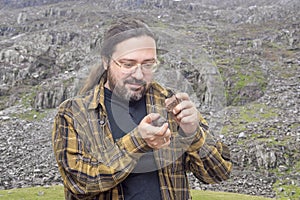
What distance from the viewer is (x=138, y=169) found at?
3.22 metres

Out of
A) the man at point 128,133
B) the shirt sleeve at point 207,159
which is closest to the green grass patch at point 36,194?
the shirt sleeve at point 207,159

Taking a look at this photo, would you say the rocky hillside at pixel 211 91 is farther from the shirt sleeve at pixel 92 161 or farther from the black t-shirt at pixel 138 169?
the shirt sleeve at pixel 92 161

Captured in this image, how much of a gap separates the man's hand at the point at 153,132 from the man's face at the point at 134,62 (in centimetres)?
35

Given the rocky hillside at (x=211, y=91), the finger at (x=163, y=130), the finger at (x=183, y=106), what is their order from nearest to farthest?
the finger at (x=163, y=130) < the finger at (x=183, y=106) < the rocky hillside at (x=211, y=91)

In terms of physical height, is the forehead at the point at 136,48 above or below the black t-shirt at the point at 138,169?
above

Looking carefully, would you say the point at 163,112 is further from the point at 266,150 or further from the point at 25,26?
the point at 25,26

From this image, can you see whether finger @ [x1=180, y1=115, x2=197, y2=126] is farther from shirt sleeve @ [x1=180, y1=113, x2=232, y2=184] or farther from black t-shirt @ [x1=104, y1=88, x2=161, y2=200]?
black t-shirt @ [x1=104, y1=88, x2=161, y2=200]

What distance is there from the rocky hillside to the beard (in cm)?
28

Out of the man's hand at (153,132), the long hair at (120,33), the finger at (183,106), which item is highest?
the long hair at (120,33)

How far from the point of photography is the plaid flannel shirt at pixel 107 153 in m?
3.06

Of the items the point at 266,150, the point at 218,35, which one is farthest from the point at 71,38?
the point at 266,150

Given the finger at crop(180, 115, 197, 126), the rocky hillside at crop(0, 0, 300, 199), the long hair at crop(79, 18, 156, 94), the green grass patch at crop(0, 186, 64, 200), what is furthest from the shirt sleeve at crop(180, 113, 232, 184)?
the green grass patch at crop(0, 186, 64, 200)

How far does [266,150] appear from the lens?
2892cm

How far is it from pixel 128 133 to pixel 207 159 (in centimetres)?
74
